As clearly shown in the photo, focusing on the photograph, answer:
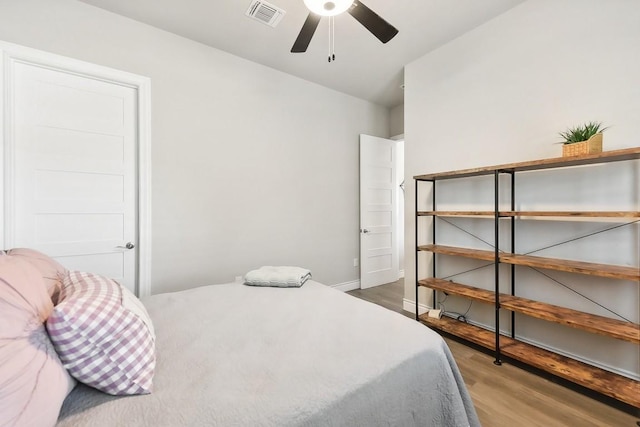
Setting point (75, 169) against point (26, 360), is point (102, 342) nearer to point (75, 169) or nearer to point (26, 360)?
point (26, 360)

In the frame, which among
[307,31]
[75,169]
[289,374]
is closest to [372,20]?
[307,31]

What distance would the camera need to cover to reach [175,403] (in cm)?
81

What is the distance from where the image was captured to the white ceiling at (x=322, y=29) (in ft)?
7.23

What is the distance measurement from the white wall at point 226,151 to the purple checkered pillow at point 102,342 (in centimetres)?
179

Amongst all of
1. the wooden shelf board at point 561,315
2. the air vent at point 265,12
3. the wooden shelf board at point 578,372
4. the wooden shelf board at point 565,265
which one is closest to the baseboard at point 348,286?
the wooden shelf board at point 561,315

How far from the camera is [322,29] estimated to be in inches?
97.7

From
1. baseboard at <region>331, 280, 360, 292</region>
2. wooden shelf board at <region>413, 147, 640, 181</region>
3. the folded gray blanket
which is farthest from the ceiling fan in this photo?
baseboard at <region>331, 280, 360, 292</region>

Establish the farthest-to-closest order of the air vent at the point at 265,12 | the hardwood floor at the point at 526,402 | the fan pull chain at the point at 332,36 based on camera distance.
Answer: the fan pull chain at the point at 332,36 < the air vent at the point at 265,12 < the hardwood floor at the point at 526,402

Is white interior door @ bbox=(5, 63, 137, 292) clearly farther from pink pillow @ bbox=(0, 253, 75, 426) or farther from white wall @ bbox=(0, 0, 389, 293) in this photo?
pink pillow @ bbox=(0, 253, 75, 426)

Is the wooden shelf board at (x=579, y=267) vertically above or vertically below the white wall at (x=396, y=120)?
below

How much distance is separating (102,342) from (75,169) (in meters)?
2.02

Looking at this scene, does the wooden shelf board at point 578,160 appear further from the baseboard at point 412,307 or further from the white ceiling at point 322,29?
the baseboard at point 412,307

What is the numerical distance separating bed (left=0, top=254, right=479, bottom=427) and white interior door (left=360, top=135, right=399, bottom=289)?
248 centimetres

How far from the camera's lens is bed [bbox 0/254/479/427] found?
759mm
